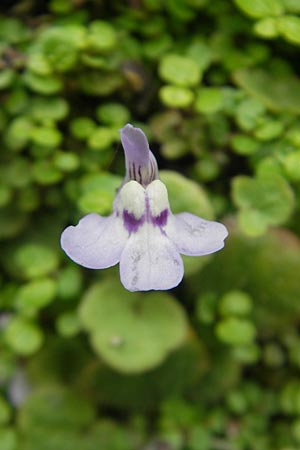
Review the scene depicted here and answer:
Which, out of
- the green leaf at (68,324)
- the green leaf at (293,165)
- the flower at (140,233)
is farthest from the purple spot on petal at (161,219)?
the green leaf at (68,324)

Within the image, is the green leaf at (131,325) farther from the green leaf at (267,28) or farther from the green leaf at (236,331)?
the green leaf at (267,28)

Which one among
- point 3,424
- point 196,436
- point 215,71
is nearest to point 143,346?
point 196,436

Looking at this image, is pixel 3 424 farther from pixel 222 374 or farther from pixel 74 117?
pixel 74 117

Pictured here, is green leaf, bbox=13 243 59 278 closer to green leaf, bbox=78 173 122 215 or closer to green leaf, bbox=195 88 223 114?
green leaf, bbox=78 173 122 215

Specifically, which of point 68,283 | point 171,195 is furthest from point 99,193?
point 68,283

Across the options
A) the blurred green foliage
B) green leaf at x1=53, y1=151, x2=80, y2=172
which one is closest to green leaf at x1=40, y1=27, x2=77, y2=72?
the blurred green foliage

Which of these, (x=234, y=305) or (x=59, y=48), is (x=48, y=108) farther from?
(x=234, y=305)
